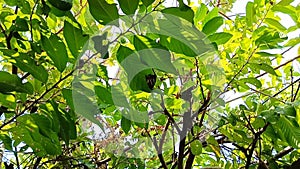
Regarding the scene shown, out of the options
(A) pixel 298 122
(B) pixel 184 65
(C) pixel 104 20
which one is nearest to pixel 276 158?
(A) pixel 298 122

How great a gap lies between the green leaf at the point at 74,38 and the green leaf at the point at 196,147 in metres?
0.36

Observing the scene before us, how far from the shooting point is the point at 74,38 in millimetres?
464

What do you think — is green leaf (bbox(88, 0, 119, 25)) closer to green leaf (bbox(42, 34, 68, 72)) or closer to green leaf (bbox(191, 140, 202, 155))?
green leaf (bbox(42, 34, 68, 72))

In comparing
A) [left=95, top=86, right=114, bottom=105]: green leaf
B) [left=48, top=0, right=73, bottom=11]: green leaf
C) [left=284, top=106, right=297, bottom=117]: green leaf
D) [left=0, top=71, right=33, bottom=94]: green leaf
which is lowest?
[left=284, top=106, right=297, bottom=117]: green leaf

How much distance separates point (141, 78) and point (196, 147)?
0.33 meters

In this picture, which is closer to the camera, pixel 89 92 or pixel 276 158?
pixel 89 92

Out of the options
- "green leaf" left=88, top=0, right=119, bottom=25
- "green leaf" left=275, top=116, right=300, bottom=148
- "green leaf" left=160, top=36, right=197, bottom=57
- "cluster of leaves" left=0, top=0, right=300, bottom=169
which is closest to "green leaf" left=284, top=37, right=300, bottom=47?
"cluster of leaves" left=0, top=0, right=300, bottom=169

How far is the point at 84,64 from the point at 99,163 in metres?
0.44

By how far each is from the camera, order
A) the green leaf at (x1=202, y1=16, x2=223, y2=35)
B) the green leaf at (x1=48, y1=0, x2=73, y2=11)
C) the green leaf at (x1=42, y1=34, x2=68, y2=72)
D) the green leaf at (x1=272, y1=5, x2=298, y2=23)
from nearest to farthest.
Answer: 1. the green leaf at (x1=48, y1=0, x2=73, y2=11)
2. the green leaf at (x1=42, y1=34, x2=68, y2=72)
3. the green leaf at (x1=202, y1=16, x2=223, y2=35)
4. the green leaf at (x1=272, y1=5, x2=298, y2=23)

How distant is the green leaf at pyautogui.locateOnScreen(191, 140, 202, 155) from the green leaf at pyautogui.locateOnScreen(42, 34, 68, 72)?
36cm

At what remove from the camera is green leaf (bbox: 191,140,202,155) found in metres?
0.74

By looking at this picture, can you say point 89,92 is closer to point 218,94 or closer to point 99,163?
point 218,94

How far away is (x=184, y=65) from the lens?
2.20 ft

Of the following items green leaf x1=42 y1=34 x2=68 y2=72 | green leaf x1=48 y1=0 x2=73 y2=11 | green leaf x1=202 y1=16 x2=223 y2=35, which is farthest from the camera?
green leaf x1=202 y1=16 x2=223 y2=35
